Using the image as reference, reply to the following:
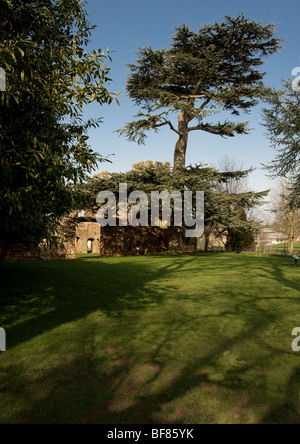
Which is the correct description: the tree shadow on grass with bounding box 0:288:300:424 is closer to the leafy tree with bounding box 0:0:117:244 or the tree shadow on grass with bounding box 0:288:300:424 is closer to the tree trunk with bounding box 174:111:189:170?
the leafy tree with bounding box 0:0:117:244

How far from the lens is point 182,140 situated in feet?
83.6

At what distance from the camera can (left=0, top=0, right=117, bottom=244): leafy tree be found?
4965mm

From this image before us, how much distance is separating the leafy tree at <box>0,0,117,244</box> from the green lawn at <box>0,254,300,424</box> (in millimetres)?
2342

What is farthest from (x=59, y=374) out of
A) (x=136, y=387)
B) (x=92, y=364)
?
(x=136, y=387)

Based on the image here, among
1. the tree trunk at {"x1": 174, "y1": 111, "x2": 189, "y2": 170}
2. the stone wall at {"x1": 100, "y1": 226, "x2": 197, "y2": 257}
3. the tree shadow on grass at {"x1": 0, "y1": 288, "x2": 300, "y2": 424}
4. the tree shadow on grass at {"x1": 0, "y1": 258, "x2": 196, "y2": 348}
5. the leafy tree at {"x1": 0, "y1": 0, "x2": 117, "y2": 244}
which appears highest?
the tree trunk at {"x1": 174, "y1": 111, "x2": 189, "y2": 170}

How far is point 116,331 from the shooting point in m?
6.32

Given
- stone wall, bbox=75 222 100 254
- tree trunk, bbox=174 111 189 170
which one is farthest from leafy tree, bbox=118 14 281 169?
stone wall, bbox=75 222 100 254

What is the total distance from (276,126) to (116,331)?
18.9m

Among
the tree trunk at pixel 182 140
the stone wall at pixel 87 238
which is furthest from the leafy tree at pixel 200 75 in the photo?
the stone wall at pixel 87 238

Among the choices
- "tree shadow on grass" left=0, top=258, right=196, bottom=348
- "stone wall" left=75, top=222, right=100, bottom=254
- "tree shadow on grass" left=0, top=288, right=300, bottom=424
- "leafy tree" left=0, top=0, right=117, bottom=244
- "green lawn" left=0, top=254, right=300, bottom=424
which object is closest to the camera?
"tree shadow on grass" left=0, top=288, right=300, bottom=424

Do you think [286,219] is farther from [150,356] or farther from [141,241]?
[150,356]

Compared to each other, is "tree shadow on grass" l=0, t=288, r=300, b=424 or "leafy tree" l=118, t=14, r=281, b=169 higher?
"leafy tree" l=118, t=14, r=281, b=169

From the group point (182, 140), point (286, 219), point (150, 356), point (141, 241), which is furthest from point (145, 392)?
point (286, 219)

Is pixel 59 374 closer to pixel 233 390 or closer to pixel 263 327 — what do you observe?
pixel 233 390
